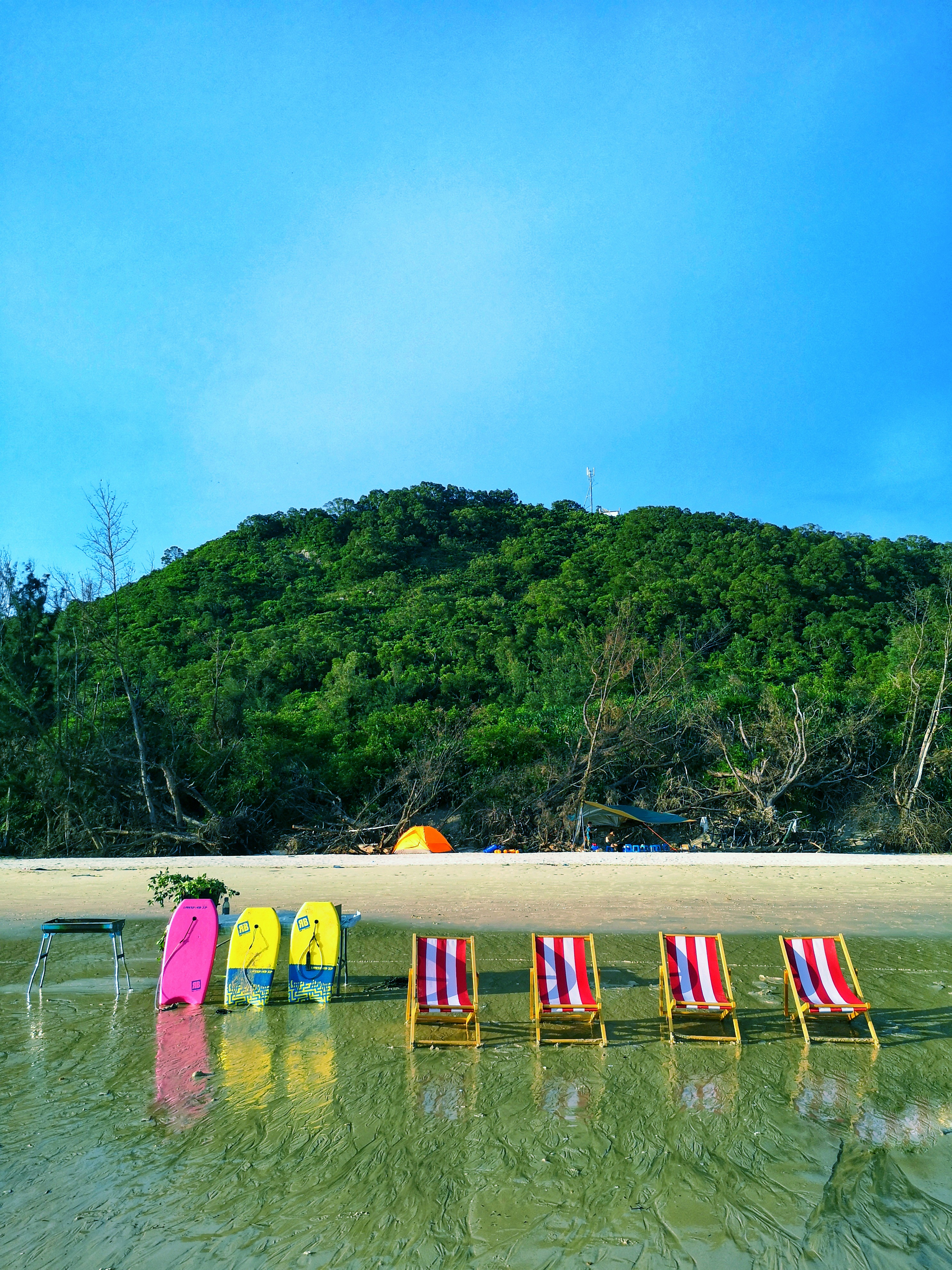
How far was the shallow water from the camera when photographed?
13.2 feet

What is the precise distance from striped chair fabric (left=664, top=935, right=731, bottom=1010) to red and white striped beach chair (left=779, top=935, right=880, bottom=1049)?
2.09ft

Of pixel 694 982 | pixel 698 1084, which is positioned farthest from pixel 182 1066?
pixel 694 982

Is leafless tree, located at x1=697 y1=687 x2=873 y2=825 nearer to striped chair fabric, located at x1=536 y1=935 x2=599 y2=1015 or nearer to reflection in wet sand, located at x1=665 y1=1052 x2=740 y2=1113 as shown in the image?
striped chair fabric, located at x1=536 y1=935 x2=599 y2=1015

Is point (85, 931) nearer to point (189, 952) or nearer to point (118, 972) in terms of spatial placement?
point (189, 952)

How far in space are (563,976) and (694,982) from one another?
3.82ft

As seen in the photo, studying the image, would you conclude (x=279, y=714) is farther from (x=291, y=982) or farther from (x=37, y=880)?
(x=291, y=982)

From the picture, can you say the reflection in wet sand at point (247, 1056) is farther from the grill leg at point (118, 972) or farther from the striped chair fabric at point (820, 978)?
the striped chair fabric at point (820, 978)

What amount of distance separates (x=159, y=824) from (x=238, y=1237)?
17.4 metres

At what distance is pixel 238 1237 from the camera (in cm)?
403

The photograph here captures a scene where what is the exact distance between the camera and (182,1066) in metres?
6.26

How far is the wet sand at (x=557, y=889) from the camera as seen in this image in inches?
441

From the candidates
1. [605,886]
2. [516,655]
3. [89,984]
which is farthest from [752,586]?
[89,984]

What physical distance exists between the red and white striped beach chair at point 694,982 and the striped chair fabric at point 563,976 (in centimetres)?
70

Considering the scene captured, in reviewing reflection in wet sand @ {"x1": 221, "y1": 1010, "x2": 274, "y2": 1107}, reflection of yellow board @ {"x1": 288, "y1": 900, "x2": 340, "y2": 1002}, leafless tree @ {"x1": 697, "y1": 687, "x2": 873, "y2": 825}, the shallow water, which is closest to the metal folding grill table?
the shallow water
